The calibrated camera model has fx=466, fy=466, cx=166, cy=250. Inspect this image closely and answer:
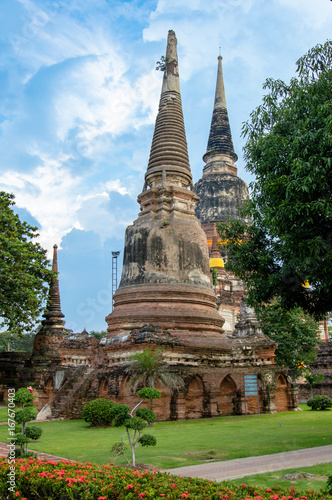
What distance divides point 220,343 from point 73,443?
1008 cm

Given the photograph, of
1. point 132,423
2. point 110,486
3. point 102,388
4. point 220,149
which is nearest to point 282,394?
point 102,388

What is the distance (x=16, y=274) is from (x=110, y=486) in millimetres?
17190

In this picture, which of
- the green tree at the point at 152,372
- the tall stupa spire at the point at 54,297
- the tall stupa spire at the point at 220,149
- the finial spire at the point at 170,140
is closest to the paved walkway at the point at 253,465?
the green tree at the point at 152,372

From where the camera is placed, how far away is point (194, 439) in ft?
38.8

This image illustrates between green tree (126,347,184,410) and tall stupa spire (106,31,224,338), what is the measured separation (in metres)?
3.43

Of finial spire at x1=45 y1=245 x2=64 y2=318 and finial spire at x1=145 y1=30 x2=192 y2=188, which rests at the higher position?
finial spire at x1=145 y1=30 x2=192 y2=188

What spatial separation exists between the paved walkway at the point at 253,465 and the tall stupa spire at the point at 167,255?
11382 mm

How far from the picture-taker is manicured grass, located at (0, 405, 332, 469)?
9.44 metres

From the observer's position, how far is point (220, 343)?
20594 millimetres

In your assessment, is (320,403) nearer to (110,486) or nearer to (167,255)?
(167,255)

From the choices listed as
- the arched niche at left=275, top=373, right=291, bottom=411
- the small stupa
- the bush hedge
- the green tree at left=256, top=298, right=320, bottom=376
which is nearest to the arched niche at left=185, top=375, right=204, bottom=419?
the arched niche at left=275, top=373, right=291, bottom=411

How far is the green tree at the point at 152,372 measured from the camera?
16.5 m

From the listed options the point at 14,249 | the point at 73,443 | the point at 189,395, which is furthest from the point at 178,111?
the point at 73,443

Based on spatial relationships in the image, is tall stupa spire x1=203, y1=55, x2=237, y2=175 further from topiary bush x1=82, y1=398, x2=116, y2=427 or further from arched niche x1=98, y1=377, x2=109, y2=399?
topiary bush x1=82, y1=398, x2=116, y2=427
